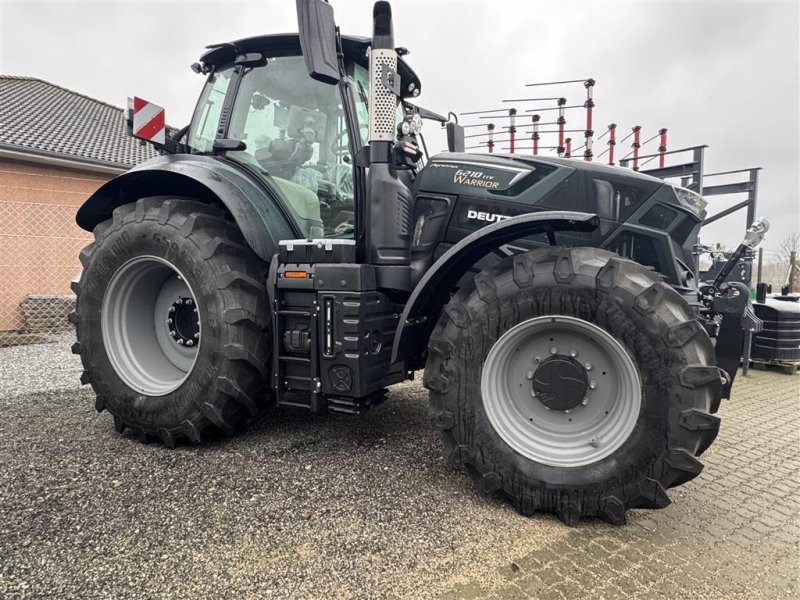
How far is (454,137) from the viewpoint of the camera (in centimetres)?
420

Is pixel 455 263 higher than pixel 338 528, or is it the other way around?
pixel 455 263

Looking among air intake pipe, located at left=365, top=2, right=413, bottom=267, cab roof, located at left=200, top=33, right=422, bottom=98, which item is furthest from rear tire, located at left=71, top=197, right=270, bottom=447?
cab roof, located at left=200, top=33, right=422, bottom=98

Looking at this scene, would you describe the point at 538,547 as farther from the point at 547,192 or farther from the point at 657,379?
the point at 547,192

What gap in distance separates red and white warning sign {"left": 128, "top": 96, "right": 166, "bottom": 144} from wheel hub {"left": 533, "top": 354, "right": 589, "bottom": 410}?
9.44ft

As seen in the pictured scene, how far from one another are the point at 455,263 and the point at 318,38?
4.29 feet

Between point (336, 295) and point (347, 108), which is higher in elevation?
point (347, 108)

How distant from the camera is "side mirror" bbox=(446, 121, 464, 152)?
4188 millimetres

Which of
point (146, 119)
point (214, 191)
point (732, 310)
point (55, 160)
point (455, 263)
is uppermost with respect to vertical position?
point (55, 160)

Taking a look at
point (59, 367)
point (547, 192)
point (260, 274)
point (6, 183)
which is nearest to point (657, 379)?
point (547, 192)

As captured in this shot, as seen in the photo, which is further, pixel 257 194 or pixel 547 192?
pixel 257 194

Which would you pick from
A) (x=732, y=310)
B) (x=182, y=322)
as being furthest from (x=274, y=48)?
(x=732, y=310)

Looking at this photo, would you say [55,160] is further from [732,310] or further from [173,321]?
[732,310]

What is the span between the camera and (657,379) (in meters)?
2.15

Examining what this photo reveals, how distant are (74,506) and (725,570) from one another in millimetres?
2892
